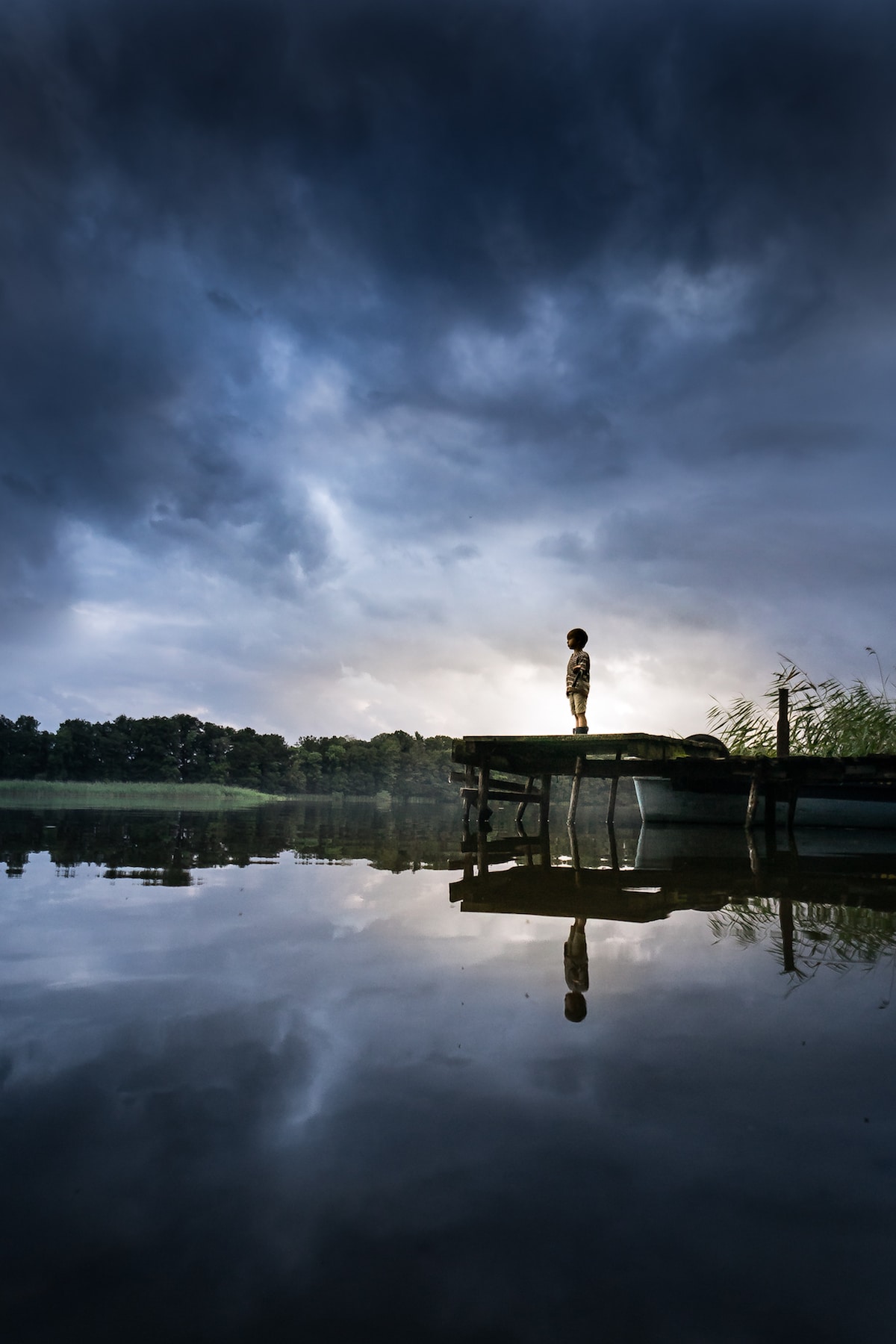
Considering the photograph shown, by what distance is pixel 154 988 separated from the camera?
142 inches

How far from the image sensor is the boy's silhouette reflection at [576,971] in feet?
10.7

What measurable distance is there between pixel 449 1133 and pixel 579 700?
13110mm

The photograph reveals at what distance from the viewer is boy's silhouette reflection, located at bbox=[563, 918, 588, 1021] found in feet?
10.7

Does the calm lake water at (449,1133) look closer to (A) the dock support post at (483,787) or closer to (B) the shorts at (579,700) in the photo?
(B) the shorts at (579,700)

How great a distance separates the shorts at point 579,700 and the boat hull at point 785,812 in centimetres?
268

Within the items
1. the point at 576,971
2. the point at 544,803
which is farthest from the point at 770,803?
the point at 576,971

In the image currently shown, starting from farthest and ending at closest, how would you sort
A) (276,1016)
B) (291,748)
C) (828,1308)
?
(291,748) → (276,1016) → (828,1308)

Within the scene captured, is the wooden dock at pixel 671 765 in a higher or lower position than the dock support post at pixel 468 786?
higher

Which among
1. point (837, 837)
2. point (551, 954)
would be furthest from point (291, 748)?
point (551, 954)

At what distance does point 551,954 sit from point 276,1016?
172 cm

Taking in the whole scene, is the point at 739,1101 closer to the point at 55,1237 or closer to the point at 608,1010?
the point at 608,1010

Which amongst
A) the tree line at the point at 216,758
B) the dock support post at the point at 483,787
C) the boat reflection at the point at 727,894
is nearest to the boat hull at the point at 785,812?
the dock support post at the point at 483,787

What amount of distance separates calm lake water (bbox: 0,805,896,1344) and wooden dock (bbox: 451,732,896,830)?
346 inches

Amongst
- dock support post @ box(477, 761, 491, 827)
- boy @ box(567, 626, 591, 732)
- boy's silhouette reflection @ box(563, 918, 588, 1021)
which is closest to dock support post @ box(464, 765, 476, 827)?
dock support post @ box(477, 761, 491, 827)
